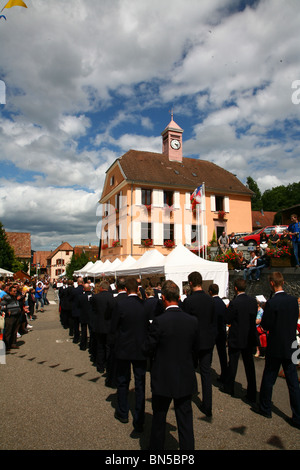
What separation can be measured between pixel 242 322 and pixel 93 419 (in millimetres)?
2590

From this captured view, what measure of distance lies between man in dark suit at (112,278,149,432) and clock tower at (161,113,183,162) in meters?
28.4

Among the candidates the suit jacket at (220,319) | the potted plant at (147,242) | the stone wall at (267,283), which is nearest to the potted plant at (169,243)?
the potted plant at (147,242)

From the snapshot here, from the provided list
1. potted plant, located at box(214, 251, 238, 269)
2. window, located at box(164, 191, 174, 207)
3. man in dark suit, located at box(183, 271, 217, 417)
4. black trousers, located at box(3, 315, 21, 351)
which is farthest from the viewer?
window, located at box(164, 191, 174, 207)

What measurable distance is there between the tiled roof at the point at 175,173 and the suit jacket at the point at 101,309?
20.4 metres

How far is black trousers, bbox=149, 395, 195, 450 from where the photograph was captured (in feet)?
10.1

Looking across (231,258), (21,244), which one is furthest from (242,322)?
(21,244)

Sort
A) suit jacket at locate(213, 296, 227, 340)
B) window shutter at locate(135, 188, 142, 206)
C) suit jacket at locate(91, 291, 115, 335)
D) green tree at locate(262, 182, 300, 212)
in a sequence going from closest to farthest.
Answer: suit jacket at locate(213, 296, 227, 340)
suit jacket at locate(91, 291, 115, 335)
window shutter at locate(135, 188, 142, 206)
green tree at locate(262, 182, 300, 212)

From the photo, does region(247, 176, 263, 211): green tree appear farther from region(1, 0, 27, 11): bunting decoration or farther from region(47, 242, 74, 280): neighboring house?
region(1, 0, 27, 11): bunting decoration

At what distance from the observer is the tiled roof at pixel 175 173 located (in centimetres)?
2756

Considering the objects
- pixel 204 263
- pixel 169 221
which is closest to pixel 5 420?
pixel 204 263

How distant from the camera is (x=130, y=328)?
4434mm

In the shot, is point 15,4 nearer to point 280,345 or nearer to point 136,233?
point 280,345

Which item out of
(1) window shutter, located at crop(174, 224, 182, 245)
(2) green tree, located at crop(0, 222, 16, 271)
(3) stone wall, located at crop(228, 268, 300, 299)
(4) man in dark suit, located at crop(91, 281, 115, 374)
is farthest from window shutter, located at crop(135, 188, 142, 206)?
(2) green tree, located at crop(0, 222, 16, 271)

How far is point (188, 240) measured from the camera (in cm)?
2767
